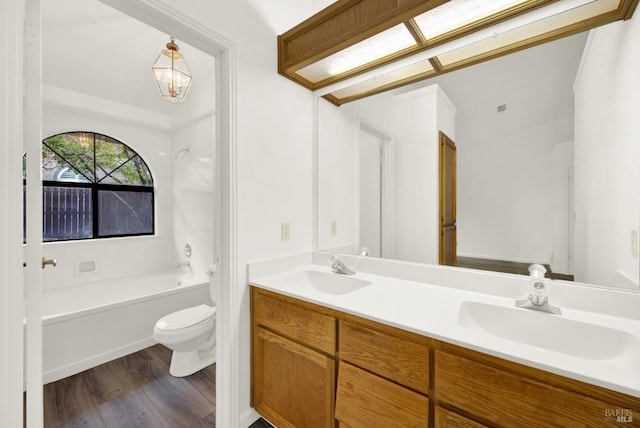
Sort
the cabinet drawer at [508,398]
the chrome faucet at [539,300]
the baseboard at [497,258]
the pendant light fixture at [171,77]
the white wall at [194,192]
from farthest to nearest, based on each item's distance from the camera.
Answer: the white wall at [194,192] < the pendant light fixture at [171,77] < the baseboard at [497,258] < the chrome faucet at [539,300] < the cabinet drawer at [508,398]

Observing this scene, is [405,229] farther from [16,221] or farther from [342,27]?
[16,221]

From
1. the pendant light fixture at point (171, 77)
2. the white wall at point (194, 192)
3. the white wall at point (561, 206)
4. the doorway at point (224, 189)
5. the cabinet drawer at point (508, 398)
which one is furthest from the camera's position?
the white wall at point (194, 192)

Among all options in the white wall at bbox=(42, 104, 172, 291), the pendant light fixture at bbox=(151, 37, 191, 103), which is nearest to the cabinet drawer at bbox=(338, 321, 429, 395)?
the pendant light fixture at bbox=(151, 37, 191, 103)

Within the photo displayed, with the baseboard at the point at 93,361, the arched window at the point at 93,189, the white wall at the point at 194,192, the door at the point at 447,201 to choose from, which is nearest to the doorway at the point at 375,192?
the door at the point at 447,201

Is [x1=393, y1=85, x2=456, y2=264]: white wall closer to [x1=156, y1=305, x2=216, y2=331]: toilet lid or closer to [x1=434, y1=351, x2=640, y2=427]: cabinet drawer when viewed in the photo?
[x1=434, y1=351, x2=640, y2=427]: cabinet drawer

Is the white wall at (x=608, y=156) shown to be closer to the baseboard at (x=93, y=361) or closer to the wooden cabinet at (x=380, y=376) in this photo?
the wooden cabinet at (x=380, y=376)

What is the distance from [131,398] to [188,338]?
45 centimetres

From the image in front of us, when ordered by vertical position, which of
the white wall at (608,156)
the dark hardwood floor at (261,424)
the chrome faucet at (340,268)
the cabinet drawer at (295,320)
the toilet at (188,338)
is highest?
the white wall at (608,156)

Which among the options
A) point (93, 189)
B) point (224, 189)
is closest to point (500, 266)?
point (224, 189)

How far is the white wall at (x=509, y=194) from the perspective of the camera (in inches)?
46.1

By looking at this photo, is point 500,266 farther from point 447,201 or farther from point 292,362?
point 292,362

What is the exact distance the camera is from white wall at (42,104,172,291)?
2662 mm

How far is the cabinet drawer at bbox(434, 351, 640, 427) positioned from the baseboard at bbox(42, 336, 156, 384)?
8.19 ft

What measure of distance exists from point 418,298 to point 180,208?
3077mm
